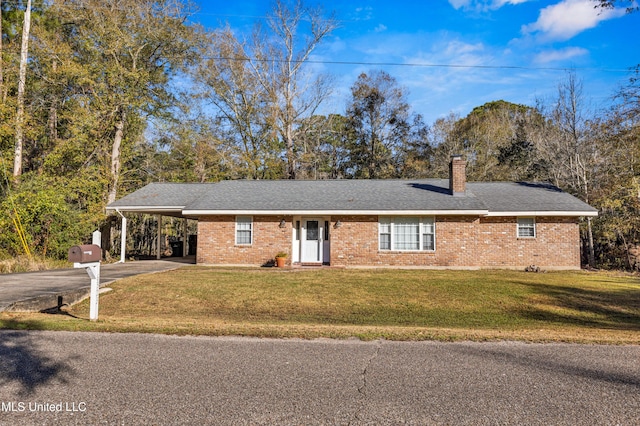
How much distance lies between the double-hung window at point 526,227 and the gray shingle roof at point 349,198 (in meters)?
0.58

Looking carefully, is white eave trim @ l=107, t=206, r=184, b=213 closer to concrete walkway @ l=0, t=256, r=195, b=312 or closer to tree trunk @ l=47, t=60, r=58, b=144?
concrete walkway @ l=0, t=256, r=195, b=312

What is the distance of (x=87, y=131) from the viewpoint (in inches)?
861

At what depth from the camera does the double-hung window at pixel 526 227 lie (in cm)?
1709

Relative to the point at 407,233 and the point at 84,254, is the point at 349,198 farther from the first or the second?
the point at 84,254

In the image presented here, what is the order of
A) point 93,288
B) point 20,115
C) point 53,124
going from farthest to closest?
point 53,124 < point 20,115 < point 93,288

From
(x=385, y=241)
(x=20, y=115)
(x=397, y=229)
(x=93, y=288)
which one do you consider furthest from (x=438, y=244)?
(x=20, y=115)

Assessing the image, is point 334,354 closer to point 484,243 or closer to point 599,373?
point 599,373

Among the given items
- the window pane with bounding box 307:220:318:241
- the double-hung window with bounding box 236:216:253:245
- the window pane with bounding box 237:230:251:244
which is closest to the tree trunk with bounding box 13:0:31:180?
the double-hung window with bounding box 236:216:253:245

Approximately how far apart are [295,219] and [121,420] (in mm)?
14093

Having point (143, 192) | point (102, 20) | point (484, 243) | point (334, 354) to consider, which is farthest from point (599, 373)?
point (102, 20)

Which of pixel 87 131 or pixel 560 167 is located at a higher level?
pixel 87 131

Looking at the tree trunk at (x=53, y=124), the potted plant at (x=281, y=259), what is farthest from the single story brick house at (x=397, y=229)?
the tree trunk at (x=53, y=124)

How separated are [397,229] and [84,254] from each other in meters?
12.0

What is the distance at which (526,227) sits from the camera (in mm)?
17109
